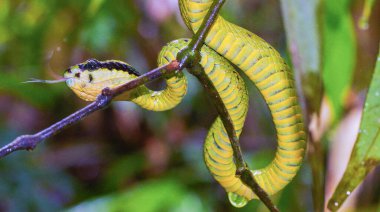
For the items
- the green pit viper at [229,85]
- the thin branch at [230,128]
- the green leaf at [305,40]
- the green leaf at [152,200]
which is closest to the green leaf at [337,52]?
the green leaf at [305,40]

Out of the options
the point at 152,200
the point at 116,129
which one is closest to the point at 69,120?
the point at 152,200

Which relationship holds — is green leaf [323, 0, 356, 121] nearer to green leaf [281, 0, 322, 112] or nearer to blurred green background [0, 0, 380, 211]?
green leaf [281, 0, 322, 112]

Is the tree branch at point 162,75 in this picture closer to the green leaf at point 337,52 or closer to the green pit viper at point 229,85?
the green pit viper at point 229,85

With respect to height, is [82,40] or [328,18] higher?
[328,18]

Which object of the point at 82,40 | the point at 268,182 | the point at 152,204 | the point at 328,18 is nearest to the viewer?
the point at 268,182

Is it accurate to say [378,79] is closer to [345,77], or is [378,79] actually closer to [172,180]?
[345,77]

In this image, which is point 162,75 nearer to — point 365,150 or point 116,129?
point 365,150

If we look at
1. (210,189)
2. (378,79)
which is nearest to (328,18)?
(378,79)
